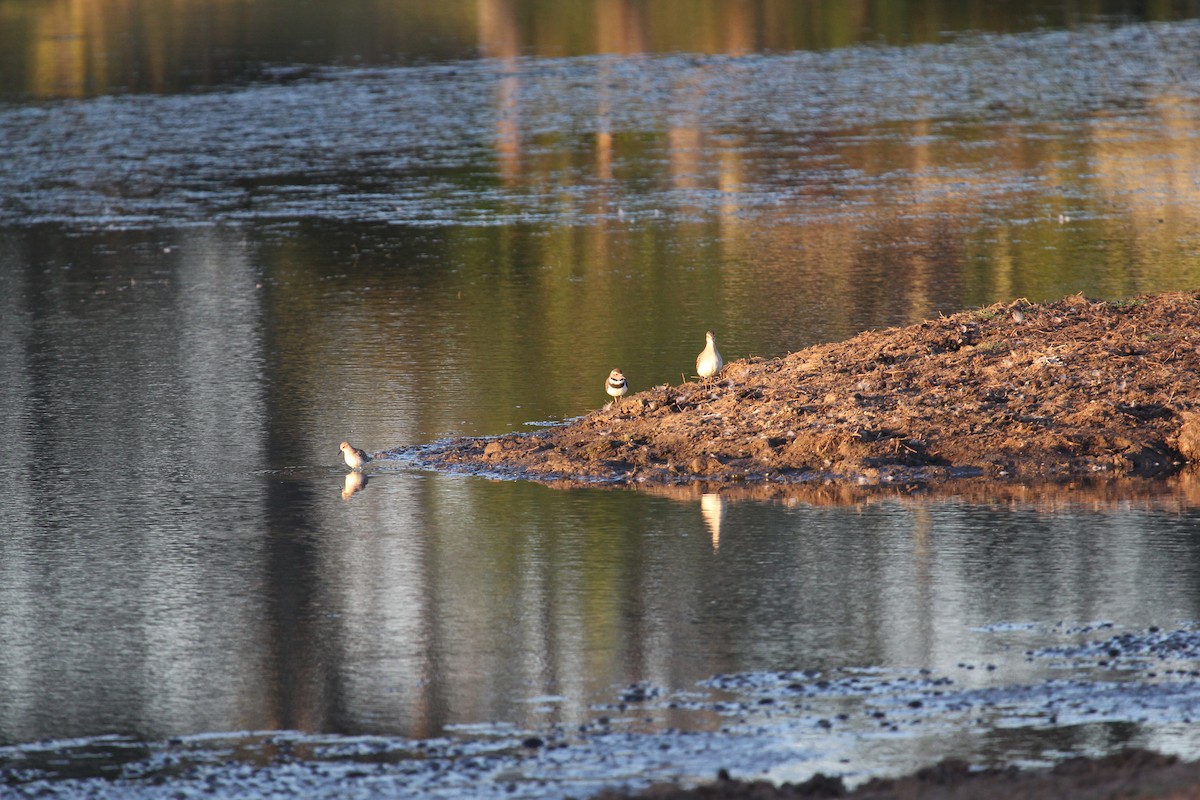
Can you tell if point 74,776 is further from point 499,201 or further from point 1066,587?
point 499,201

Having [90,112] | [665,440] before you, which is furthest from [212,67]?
[665,440]

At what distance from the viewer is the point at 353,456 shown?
13.9 m

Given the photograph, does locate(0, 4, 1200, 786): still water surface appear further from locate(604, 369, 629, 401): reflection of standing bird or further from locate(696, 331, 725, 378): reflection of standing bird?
locate(696, 331, 725, 378): reflection of standing bird

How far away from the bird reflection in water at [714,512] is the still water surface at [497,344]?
0.14 ft

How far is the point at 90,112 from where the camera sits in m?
37.9

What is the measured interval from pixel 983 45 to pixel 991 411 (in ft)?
105

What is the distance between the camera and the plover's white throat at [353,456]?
1390 cm

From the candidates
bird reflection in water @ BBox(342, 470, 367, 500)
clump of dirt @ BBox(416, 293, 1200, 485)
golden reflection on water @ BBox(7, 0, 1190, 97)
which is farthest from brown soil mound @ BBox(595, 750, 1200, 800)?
golden reflection on water @ BBox(7, 0, 1190, 97)

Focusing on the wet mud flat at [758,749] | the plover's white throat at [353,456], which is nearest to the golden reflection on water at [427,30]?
the plover's white throat at [353,456]

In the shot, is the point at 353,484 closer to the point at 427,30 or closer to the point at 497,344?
the point at 497,344

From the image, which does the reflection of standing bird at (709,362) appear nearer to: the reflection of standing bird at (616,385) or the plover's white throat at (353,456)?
the reflection of standing bird at (616,385)

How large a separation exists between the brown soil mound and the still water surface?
0.45 m

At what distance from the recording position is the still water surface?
10.1 metres

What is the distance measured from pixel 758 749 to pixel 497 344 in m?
10.5
